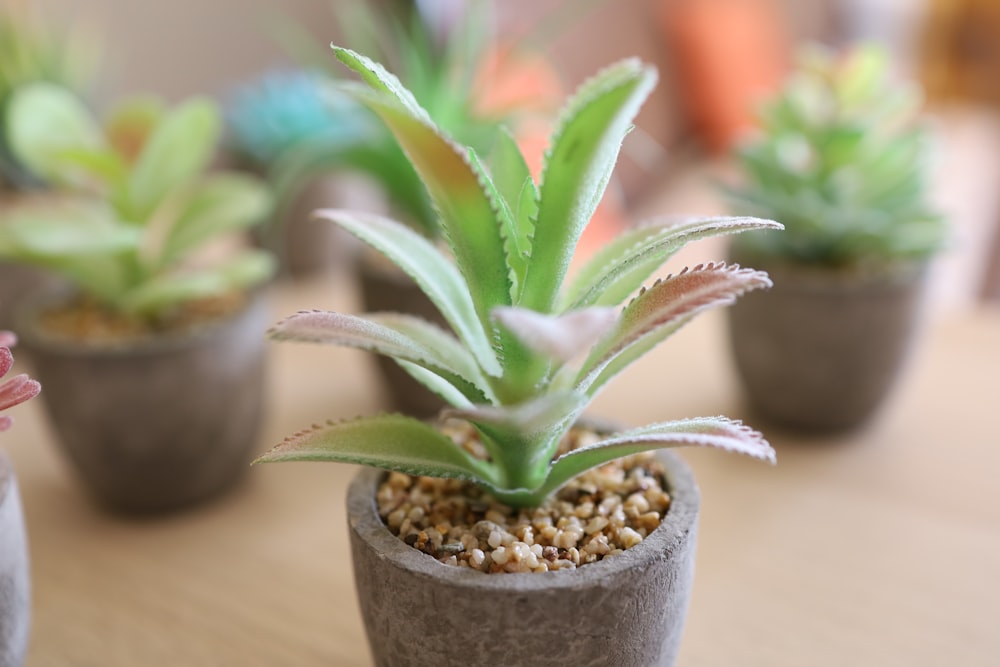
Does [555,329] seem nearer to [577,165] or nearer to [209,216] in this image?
[577,165]

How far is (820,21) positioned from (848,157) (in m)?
1.73

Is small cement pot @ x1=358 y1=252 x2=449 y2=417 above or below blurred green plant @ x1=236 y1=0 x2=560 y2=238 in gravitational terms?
below

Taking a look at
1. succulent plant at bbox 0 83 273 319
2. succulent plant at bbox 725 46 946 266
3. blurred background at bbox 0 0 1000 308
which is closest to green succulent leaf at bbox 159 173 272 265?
succulent plant at bbox 0 83 273 319

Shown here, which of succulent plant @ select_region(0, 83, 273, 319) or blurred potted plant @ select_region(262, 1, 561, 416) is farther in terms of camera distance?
blurred potted plant @ select_region(262, 1, 561, 416)

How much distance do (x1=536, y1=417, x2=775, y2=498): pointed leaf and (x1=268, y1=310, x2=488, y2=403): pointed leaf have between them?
0.05 m

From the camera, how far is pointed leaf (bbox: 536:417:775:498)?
14.6 inches

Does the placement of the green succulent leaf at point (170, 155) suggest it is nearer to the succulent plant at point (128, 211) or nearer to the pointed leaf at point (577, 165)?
the succulent plant at point (128, 211)

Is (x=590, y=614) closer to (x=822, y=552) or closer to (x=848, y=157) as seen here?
(x=822, y=552)

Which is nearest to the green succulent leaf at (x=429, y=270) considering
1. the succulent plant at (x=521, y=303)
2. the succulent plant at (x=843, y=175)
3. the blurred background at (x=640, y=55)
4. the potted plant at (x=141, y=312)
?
the succulent plant at (x=521, y=303)

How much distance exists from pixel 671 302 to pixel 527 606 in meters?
0.13

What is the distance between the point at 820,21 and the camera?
230cm

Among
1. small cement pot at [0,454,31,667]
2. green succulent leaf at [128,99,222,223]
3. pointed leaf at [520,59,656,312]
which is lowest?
small cement pot at [0,454,31,667]

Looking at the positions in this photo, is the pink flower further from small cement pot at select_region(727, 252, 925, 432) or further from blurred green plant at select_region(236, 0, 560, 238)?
small cement pot at select_region(727, 252, 925, 432)

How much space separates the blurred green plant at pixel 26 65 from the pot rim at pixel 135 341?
44 cm
